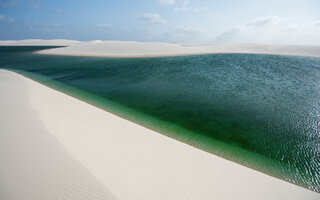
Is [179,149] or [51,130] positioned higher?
[51,130]

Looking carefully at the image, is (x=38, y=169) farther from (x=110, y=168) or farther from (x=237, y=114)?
(x=237, y=114)

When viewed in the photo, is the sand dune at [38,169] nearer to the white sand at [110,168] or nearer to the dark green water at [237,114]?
the white sand at [110,168]

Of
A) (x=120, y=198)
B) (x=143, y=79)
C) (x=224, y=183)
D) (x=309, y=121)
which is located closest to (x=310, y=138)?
(x=309, y=121)

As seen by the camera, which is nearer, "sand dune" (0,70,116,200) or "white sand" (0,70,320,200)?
"sand dune" (0,70,116,200)

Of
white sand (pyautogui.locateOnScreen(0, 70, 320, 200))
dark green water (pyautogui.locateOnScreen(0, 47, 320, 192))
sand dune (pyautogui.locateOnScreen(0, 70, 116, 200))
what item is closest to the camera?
sand dune (pyautogui.locateOnScreen(0, 70, 116, 200))

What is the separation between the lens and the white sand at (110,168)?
124 inches

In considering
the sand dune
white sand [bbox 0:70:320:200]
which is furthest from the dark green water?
the sand dune

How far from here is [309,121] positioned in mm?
7297

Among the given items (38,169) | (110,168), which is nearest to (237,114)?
(110,168)

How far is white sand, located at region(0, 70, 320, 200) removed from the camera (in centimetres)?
315

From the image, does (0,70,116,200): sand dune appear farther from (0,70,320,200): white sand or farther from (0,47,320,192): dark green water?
(0,47,320,192): dark green water

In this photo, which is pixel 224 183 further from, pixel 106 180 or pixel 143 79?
pixel 143 79

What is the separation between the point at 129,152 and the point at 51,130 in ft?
8.79

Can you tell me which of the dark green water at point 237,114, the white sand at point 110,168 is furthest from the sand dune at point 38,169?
the dark green water at point 237,114
